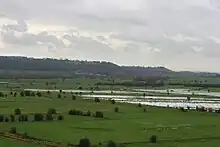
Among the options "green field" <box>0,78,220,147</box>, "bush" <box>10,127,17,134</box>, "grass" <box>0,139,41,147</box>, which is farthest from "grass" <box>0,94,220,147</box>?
"bush" <box>10,127,17,134</box>

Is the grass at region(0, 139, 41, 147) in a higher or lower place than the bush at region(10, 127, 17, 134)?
lower

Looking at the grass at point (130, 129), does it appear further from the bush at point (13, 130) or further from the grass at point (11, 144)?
the bush at point (13, 130)

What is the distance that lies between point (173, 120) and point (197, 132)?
40.7 ft

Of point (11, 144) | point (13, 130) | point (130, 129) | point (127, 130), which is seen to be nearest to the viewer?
point (11, 144)

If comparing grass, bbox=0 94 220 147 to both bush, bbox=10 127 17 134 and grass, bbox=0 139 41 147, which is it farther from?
bush, bbox=10 127 17 134

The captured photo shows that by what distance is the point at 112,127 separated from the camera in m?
54.7

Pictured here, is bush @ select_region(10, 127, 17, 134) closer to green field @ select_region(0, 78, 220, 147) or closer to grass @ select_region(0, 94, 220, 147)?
green field @ select_region(0, 78, 220, 147)

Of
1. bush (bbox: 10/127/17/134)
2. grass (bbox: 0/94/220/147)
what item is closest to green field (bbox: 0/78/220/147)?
grass (bbox: 0/94/220/147)

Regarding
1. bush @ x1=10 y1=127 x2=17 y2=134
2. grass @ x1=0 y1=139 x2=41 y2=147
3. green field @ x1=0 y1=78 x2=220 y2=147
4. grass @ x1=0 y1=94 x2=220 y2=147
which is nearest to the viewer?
grass @ x1=0 y1=139 x2=41 y2=147

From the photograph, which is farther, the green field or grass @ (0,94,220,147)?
grass @ (0,94,220,147)

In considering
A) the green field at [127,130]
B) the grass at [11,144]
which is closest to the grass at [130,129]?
the green field at [127,130]

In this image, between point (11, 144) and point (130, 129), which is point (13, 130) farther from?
point (130, 129)

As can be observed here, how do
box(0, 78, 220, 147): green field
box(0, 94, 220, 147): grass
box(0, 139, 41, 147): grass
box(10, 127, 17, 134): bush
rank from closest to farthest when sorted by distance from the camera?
box(0, 139, 41, 147): grass < box(0, 78, 220, 147): green field < box(0, 94, 220, 147): grass < box(10, 127, 17, 134): bush

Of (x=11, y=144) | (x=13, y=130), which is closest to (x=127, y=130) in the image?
(x=13, y=130)
